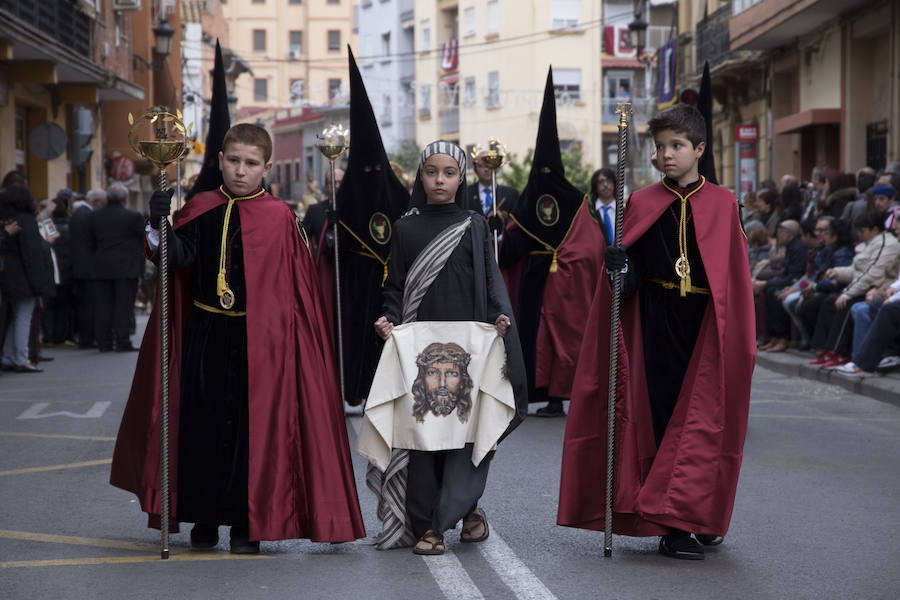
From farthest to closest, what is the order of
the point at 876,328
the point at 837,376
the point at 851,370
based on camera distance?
the point at 837,376 → the point at 851,370 → the point at 876,328

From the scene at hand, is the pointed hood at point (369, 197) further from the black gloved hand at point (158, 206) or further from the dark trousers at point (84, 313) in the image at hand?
the dark trousers at point (84, 313)

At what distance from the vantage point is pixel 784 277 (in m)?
18.2

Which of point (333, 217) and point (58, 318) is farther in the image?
point (58, 318)

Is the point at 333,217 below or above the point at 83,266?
above

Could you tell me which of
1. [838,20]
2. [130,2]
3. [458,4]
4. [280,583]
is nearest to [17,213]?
[280,583]

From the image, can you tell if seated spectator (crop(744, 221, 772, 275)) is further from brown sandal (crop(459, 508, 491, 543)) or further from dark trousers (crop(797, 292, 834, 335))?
brown sandal (crop(459, 508, 491, 543))

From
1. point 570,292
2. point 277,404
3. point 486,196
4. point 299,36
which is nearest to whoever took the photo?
point 277,404

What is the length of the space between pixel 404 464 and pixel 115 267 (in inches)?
542

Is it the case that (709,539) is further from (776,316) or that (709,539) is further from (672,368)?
(776,316)

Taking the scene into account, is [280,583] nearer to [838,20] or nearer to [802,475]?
[802,475]

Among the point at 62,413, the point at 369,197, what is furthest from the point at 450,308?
the point at 62,413

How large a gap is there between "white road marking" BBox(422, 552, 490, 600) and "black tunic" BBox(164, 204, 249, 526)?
0.86m

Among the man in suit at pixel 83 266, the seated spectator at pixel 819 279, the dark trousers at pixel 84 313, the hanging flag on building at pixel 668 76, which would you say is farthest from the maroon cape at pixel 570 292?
the hanging flag on building at pixel 668 76

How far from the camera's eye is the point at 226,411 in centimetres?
662
